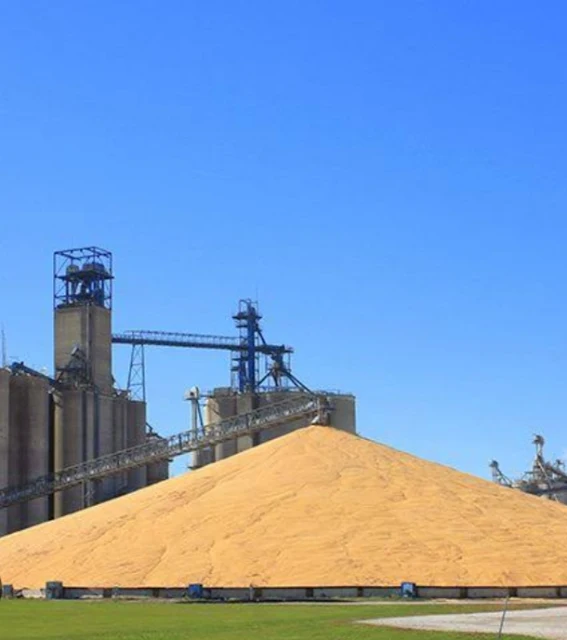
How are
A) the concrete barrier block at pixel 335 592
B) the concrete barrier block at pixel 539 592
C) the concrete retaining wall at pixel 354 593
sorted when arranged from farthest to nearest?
the concrete barrier block at pixel 539 592, the concrete barrier block at pixel 335 592, the concrete retaining wall at pixel 354 593

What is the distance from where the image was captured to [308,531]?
2589 inches

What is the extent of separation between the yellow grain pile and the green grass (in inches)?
368

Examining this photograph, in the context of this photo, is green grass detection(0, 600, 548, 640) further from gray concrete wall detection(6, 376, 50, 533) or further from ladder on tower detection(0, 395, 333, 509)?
gray concrete wall detection(6, 376, 50, 533)

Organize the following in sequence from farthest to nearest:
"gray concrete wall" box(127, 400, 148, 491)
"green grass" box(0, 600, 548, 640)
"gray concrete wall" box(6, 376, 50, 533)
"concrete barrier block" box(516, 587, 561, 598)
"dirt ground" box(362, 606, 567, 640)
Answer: "gray concrete wall" box(127, 400, 148, 491)
"gray concrete wall" box(6, 376, 50, 533)
"concrete barrier block" box(516, 587, 561, 598)
"green grass" box(0, 600, 548, 640)
"dirt ground" box(362, 606, 567, 640)

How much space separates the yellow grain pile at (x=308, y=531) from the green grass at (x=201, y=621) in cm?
934

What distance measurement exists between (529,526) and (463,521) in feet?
13.6

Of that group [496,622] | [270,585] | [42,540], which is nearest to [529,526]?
[270,585]

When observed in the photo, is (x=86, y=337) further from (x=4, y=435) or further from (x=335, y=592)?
(x=335, y=592)

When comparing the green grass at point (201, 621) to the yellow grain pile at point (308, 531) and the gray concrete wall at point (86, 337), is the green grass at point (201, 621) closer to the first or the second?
the yellow grain pile at point (308, 531)

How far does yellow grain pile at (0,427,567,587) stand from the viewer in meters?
61.0

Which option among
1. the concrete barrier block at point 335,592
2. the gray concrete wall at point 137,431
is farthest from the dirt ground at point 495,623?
the gray concrete wall at point 137,431

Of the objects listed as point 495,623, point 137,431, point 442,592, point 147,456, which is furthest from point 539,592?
point 137,431

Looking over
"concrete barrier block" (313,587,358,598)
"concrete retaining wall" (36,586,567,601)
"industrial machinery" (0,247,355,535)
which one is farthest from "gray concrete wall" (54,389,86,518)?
"concrete barrier block" (313,587,358,598)

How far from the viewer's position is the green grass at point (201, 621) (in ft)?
111
